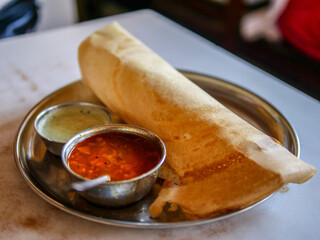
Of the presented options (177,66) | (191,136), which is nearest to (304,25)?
(177,66)

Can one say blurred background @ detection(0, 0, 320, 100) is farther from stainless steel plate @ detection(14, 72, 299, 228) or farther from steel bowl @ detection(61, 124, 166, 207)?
steel bowl @ detection(61, 124, 166, 207)

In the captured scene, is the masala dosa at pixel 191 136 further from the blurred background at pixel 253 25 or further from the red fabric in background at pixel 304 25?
the red fabric in background at pixel 304 25

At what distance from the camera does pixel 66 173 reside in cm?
97

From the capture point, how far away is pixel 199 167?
916 mm

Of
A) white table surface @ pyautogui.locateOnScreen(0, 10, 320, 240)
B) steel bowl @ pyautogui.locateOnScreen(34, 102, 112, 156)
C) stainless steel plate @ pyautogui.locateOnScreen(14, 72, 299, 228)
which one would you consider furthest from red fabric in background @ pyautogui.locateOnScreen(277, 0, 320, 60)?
steel bowl @ pyautogui.locateOnScreen(34, 102, 112, 156)

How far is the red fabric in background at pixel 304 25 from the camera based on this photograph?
7.68 feet

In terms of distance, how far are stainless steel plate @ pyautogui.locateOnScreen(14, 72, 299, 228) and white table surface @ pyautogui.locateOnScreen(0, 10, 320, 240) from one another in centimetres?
3

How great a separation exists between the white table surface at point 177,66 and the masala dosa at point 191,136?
8 cm

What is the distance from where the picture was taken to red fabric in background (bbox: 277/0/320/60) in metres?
2.34

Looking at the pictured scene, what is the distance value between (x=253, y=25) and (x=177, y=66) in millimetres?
1432

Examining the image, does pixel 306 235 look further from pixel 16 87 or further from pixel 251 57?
pixel 251 57

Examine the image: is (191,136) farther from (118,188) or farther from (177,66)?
(177,66)

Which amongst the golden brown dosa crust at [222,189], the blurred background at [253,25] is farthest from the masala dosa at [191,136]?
the blurred background at [253,25]

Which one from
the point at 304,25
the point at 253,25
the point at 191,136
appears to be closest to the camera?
the point at 191,136
